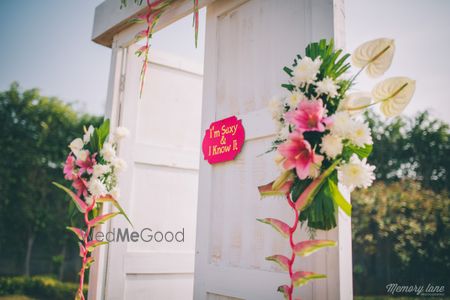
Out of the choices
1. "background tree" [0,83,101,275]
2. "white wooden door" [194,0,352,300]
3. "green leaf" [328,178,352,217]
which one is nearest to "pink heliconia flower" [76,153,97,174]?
"white wooden door" [194,0,352,300]

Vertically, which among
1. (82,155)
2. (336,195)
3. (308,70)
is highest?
(308,70)

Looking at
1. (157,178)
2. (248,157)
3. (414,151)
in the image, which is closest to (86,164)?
(157,178)

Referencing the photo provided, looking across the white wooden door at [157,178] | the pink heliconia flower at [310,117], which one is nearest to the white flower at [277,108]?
the pink heliconia flower at [310,117]

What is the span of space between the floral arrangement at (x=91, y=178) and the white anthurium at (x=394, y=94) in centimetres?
160

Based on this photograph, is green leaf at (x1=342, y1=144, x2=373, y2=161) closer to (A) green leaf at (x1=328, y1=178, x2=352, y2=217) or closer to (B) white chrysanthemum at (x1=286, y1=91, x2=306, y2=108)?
(A) green leaf at (x1=328, y1=178, x2=352, y2=217)

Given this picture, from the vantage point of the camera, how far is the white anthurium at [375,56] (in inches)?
47.3

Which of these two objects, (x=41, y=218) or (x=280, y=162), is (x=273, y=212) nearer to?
(x=280, y=162)

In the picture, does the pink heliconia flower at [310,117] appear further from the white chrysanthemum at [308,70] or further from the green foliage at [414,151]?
the green foliage at [414,151]

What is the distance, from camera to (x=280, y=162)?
1229 millimetres

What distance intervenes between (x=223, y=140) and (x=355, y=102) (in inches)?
38.9

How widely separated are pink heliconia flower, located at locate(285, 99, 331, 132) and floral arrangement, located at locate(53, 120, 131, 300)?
4.62 ft

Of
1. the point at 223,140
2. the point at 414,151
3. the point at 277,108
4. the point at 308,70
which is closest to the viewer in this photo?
the point at 308,70

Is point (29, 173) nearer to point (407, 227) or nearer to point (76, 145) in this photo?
point (76, 145)

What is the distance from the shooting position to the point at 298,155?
1165 mm
